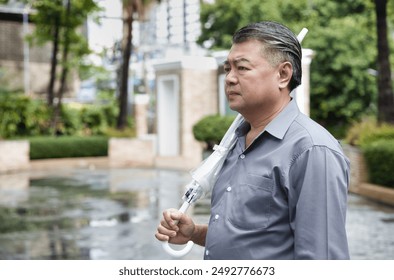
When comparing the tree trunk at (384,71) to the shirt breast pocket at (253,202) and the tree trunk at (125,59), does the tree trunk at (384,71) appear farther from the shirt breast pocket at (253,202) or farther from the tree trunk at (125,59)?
the shirt breast pocket at (253,202)

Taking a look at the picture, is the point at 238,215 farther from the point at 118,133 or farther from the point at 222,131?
the point at 118,133

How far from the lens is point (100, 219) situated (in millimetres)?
11867

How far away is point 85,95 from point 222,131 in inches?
1039

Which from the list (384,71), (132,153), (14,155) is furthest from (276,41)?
(132,153)

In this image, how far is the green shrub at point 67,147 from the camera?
79.1 ft

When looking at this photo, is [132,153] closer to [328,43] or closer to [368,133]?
[368,133]

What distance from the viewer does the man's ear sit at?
2.42 m

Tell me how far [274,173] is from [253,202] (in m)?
0.13

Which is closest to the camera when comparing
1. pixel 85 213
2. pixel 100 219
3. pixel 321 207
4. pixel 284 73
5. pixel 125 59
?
pixel 321 207

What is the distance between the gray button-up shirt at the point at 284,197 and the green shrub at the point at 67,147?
72.9 ft

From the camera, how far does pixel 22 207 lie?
13.7 m

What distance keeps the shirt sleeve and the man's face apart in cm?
30

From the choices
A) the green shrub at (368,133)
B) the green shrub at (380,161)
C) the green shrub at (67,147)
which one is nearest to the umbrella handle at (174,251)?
the green shrub at (380,161)
